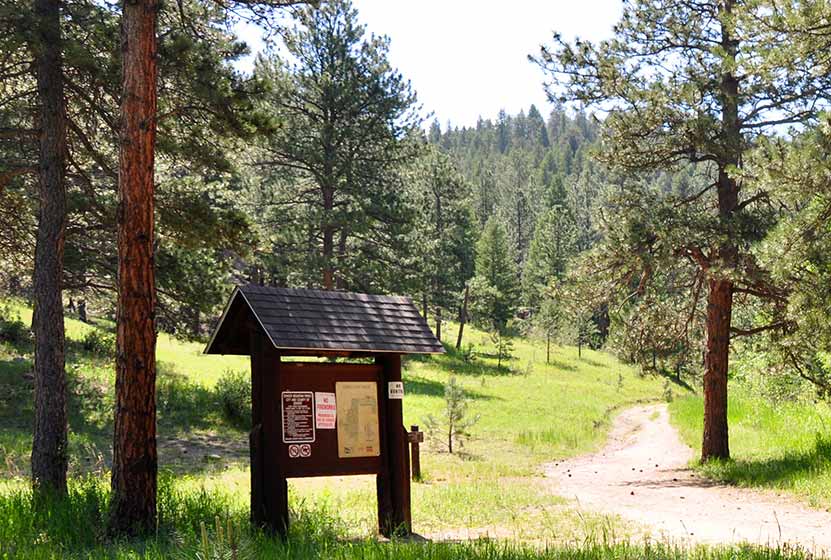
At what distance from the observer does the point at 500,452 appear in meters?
21.0

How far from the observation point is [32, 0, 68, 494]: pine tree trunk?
34.0 ft

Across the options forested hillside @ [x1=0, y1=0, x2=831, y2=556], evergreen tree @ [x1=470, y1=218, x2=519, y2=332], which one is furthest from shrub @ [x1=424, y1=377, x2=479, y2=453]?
evergreen tree @ [x1=470, y1=218, x2=519, y2=332]

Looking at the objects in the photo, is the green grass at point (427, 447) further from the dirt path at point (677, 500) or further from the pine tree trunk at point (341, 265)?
the pine tree trunk at point (341, 265)

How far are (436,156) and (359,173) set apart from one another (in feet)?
96.1

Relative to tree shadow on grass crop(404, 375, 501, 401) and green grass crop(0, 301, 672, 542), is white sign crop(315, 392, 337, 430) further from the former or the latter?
tree shadow on grass crop(404, 375, 501, 401)

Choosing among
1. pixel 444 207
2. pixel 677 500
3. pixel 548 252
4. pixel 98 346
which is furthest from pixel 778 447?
pixel 548 252

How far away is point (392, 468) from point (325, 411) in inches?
Result: 45.7

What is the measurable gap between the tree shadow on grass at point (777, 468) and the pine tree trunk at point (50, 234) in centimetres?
1098

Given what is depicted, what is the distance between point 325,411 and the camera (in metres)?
8.62

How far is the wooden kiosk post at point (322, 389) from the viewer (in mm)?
8172

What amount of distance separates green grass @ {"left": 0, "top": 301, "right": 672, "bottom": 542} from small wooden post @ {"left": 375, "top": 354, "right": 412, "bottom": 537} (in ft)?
0.95

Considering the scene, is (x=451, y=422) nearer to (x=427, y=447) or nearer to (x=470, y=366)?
(x=427, y=447)

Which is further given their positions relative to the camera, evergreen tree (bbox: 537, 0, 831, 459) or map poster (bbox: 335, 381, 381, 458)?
evergreen tree (bbox: 537, 0, 831, 459)

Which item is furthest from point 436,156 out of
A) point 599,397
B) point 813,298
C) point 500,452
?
point 813,298
